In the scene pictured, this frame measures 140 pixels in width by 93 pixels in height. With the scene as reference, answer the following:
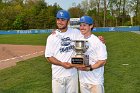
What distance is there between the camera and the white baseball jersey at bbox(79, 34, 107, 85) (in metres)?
5.79

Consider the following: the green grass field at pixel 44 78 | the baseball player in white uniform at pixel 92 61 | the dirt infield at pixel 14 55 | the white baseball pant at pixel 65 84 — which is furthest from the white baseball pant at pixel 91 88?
the dirt infield at pixel 14 55

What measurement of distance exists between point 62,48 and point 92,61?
594mm

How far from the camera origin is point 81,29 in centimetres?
584

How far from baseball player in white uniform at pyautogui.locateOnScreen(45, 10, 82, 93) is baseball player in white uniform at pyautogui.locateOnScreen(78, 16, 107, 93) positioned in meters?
0.29

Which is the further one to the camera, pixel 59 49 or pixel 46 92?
pixel 46 92

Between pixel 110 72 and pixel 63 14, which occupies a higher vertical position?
pixel 63 14

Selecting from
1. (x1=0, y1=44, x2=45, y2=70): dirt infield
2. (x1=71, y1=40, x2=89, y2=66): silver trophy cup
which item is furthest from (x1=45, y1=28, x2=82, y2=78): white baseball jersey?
(x1=0, y1=44, x2=45, y2=70): dirt infield

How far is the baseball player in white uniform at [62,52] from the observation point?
19.9 feet

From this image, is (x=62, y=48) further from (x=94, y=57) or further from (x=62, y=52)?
(x=94, y=57)

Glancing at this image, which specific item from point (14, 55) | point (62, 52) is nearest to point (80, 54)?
point (62, 52)

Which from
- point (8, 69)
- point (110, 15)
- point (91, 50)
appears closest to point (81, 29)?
point (91, 50)

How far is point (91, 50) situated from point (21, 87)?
557 cm

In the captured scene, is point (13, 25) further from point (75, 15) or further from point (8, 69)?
point (8, 69)

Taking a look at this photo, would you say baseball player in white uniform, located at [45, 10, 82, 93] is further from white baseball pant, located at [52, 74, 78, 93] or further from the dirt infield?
the dirt infield
